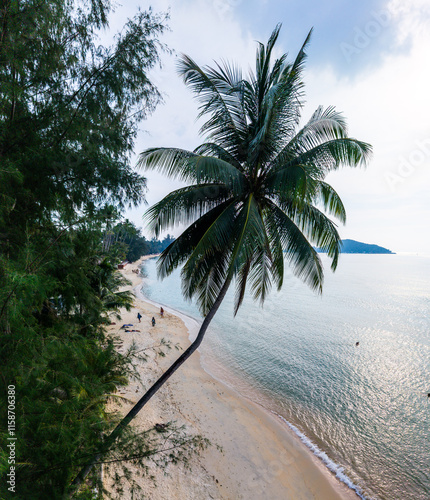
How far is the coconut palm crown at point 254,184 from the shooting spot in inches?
203

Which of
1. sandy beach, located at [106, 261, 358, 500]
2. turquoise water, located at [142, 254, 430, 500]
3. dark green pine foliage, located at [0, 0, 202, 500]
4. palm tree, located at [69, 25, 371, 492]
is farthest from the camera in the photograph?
turquoise water, located at [142, 254, 430, 500]

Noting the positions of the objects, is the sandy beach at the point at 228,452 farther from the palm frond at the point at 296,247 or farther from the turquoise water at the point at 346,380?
the palm frond at the point at 296,247

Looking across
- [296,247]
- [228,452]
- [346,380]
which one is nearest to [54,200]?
[296,247]

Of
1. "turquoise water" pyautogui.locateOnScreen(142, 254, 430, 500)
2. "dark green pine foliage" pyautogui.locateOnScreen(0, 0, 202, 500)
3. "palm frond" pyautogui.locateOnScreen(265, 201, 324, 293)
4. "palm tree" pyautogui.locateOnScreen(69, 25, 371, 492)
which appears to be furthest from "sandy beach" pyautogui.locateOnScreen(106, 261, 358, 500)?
"palm frond" pyautogui.locateOnScreen(265, 201, 324, 293)

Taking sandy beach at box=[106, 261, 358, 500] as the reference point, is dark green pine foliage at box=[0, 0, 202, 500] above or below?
above

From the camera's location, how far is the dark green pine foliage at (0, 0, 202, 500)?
2.93 metres

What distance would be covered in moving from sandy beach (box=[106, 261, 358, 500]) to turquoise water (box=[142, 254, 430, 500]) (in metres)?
1.11

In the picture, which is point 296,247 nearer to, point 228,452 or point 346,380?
point 228,452

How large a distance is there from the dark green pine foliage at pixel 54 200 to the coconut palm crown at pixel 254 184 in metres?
1.30

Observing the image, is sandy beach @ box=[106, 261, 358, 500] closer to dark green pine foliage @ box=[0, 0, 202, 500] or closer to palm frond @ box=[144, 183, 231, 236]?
dark green pine foliage @ box=[0, 0, 202, 500]

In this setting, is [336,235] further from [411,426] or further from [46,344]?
[411,426]

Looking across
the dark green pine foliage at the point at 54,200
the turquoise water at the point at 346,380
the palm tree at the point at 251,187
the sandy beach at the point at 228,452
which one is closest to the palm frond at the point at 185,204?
the palm tree at the point at 251,187

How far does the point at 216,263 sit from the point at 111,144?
Answer: 132 inches

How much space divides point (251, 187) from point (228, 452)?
9.57m
